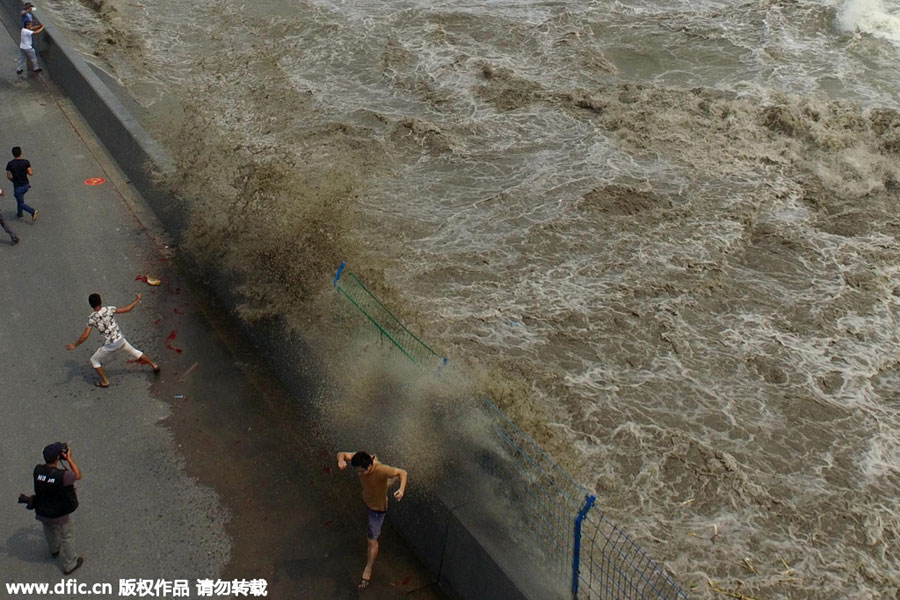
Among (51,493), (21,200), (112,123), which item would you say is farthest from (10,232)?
(51,493)

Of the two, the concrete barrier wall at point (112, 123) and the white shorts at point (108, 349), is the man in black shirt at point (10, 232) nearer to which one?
the concrete barrier wall at point (112, 123)

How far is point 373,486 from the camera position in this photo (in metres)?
6.65

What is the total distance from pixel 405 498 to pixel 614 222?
703 cm

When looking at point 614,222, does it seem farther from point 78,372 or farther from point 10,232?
point 10,232

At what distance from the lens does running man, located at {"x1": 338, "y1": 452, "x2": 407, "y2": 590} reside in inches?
255

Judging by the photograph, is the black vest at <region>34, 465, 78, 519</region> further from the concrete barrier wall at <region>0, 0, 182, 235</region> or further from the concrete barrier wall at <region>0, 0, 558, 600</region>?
the concrete barrier wall at <region>0, 0, 182, 235</region>

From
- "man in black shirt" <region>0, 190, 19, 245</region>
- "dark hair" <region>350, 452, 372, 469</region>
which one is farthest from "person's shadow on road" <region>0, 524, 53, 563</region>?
"man in black shirt" <region>0, 190, 19, 245</region>

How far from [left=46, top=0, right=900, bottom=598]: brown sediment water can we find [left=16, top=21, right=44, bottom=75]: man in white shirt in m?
1.78

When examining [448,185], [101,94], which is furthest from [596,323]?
[101,94]

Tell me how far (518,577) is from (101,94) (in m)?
11.6

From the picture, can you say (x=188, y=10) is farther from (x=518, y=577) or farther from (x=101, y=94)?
(x=518, y=577)

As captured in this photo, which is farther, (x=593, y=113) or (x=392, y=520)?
(x=593, y=113)

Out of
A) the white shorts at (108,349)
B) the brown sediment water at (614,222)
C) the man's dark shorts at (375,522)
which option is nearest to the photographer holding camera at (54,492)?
the white shorts at (108,349)

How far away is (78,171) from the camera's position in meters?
13.1
